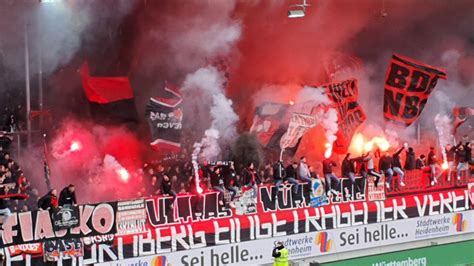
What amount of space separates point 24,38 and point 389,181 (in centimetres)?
732

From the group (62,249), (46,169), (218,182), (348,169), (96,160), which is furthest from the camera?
(348,169)

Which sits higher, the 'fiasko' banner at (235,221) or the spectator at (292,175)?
the spectator at (292,175)

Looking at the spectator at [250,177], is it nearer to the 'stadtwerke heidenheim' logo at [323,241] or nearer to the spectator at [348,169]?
the 'stadtwerke heidenheim' logo at [323,241]

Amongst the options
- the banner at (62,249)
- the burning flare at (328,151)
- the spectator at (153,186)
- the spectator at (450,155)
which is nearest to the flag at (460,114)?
the spectator at (450,155)

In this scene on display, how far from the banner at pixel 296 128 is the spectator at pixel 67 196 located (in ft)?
12.8

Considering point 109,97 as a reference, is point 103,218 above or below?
Result: below

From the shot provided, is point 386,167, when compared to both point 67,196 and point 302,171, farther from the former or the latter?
point 67,196

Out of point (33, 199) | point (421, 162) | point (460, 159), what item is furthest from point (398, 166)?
point (33, 199)

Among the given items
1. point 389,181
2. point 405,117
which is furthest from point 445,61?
point 389,181

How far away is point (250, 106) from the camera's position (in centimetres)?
1302

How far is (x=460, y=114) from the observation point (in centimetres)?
1524

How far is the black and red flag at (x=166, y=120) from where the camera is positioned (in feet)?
39.6

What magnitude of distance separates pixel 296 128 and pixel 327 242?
214 centimetres

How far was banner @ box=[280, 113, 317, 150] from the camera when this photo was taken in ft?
44.0
